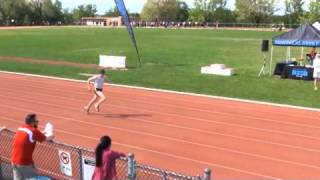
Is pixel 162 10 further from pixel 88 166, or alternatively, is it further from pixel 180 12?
pixel 88 166

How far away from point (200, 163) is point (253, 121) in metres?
4.98

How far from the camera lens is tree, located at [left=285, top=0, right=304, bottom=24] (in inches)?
4761

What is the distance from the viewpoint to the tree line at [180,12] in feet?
413

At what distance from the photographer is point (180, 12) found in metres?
153

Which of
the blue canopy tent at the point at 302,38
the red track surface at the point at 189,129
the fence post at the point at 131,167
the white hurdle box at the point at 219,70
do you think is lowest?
the red track surface at the point at 189,129

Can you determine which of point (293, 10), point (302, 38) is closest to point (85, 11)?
point (293, 10)

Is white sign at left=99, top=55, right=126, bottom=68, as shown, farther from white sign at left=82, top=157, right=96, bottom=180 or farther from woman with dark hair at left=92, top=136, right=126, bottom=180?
woman with dark hair at left=92, top=136, right=126, bottom=180

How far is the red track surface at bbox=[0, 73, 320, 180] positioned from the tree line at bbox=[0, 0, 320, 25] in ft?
295

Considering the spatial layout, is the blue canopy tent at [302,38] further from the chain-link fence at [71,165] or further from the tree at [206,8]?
the tree at [206,8]

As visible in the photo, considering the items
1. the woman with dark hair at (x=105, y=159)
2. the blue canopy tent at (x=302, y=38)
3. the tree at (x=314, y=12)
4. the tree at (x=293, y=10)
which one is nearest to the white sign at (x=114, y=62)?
the blue canopy tent at (x=302, y=38)

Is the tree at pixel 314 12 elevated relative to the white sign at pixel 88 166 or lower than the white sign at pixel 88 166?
elevated

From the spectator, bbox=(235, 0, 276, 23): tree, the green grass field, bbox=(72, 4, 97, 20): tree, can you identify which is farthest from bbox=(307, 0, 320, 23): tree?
the spectator

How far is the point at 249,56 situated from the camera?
36500 mm

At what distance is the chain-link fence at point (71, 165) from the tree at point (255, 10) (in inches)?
4647
